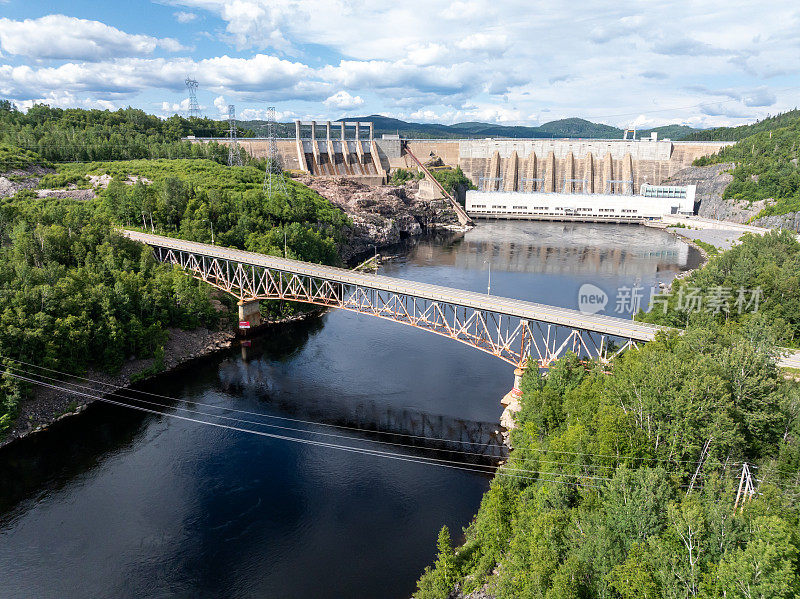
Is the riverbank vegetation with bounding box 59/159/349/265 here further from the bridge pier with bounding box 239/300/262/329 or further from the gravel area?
the gravel area

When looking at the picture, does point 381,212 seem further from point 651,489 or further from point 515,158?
point 651,489

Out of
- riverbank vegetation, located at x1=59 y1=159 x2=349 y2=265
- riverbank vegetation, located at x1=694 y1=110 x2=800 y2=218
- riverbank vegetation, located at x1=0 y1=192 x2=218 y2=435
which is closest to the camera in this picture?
riverbank vegetation, located at x1=0 y1=192 x2=218 y2=435

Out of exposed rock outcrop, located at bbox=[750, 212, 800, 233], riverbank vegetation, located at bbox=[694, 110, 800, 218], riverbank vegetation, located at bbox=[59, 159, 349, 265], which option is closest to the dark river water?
riverbank vegetation, located at bbox=[59, 159, 349, 265]

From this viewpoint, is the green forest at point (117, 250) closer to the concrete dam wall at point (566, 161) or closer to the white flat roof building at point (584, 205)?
the white flat roof building at point (584, 205)

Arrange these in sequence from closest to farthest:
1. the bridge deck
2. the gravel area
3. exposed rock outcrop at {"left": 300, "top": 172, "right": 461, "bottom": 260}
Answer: the bridge deck, the gravel area, exposed rock outcrop at {"left": 300, "top": 172, "right": 461, "bottom": 260}

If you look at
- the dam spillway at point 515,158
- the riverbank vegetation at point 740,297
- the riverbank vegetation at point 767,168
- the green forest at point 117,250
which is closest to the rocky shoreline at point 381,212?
the green forest at point 117,250

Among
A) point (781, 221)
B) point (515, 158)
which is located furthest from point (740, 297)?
point (515, 158)

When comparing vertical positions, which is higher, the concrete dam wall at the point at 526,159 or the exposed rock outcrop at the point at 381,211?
the concrete dam wall at the point at 526,159
